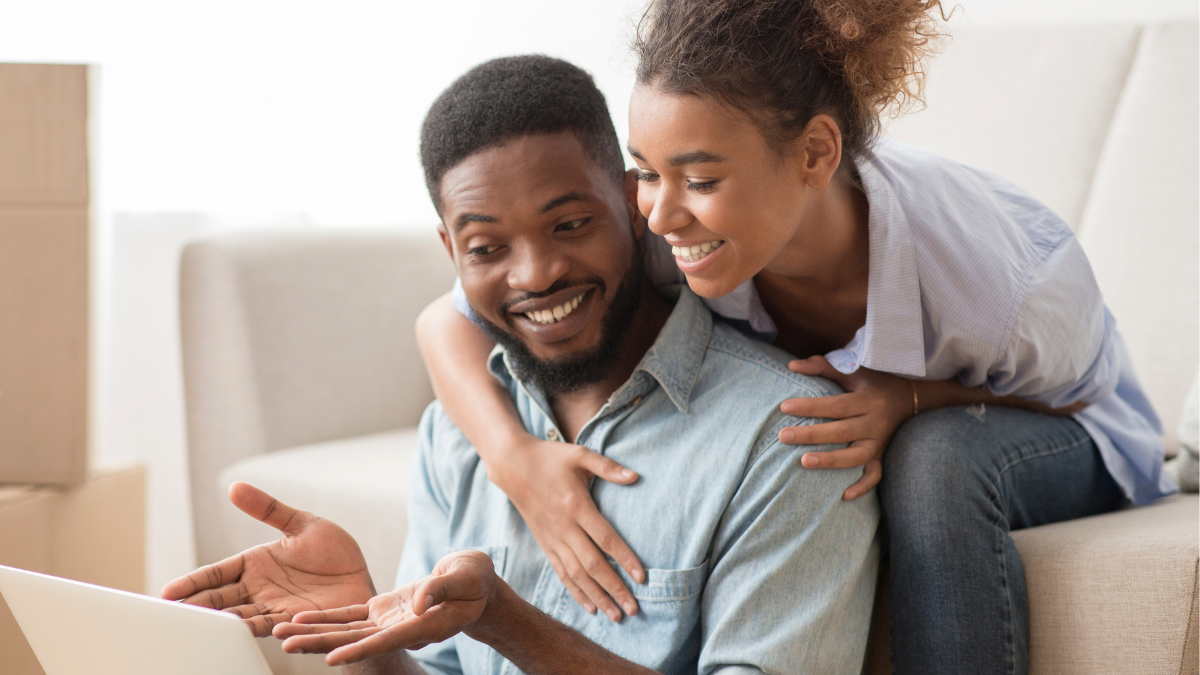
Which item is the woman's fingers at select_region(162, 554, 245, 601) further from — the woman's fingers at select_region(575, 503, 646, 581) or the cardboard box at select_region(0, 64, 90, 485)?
the cardboard box at select_region(0, 64, 90, 485)

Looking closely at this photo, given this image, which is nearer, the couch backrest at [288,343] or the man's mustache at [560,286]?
the man's mustache at [560,286]

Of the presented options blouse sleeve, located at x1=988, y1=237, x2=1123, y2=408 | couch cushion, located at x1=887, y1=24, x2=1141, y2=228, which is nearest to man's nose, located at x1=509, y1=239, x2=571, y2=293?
blouse sleeve, located at x1=988, y1=237, x2=1123, y2=408

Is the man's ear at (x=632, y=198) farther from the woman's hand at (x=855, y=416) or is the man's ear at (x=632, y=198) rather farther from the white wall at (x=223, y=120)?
the white wall at (x=223, y=120)

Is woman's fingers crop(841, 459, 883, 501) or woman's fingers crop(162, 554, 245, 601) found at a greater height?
woman's fingers crop(841, 459, 883, 501)

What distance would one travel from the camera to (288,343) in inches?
66.4

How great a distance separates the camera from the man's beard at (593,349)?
1019 mm

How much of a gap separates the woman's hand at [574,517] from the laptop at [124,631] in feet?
1.17

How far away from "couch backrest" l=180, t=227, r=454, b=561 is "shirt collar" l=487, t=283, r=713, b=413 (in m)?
0.88

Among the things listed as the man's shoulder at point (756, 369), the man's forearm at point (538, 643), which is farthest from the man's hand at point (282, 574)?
the man's shoulder at point (756, 369)

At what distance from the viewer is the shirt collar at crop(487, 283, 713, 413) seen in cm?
98

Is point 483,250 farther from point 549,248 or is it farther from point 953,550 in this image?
point 953,550

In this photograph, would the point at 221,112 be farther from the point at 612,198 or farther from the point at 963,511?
the point at 963,511

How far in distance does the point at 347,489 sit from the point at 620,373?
2.03ft

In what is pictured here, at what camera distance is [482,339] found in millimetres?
1230
